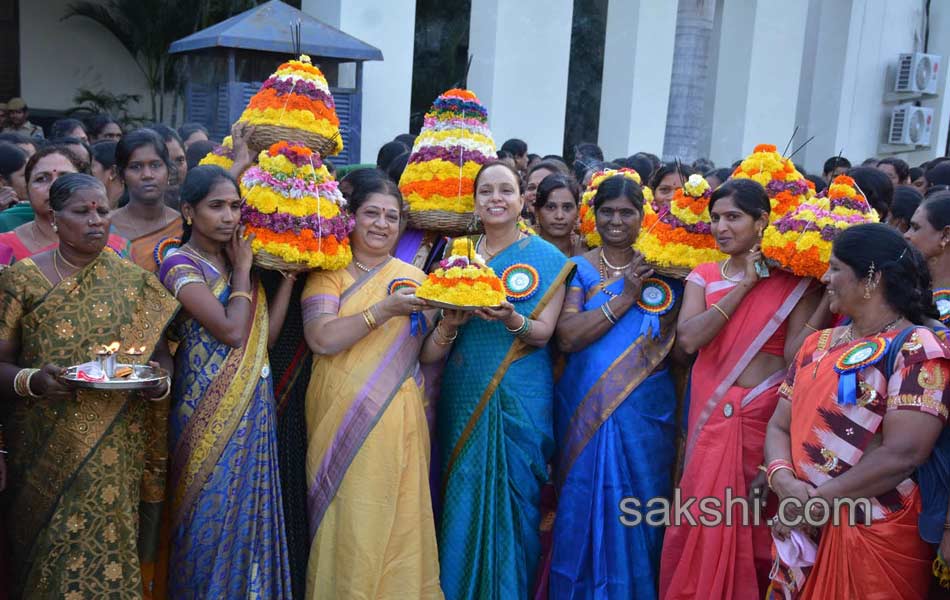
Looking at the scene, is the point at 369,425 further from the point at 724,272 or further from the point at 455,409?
the point at 724,272

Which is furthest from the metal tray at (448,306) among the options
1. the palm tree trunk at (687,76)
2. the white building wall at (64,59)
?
the white building wall at (64,59)

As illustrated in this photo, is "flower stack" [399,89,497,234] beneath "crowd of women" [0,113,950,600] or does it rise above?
above

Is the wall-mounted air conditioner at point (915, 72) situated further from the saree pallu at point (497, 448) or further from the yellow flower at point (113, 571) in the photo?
the yellow flower at point (113, 571)

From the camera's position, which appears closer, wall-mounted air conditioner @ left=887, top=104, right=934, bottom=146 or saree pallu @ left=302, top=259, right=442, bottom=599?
saree pallu @ left=302, top=259, right=442, bottom=599

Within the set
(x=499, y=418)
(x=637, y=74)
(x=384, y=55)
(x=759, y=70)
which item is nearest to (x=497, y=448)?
(x=499, y=418)

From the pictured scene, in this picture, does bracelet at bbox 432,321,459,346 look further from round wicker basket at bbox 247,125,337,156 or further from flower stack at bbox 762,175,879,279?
flower stack at bbox 762,175,879,279

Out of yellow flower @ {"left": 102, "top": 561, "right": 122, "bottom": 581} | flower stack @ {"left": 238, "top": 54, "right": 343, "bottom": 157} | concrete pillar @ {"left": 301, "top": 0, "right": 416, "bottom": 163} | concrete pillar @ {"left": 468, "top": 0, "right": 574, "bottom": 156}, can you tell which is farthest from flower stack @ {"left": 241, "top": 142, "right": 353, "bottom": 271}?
concrete pillar @ {"left": 468, "top": 0, "right": 574, "bottom": 156}

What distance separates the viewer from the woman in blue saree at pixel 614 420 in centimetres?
444

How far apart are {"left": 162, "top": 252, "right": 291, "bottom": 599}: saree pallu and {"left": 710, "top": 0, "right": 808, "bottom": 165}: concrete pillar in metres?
12.4

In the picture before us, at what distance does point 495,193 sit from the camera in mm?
4449

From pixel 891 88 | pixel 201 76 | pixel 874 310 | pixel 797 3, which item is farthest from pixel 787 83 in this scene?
pixel 874 310

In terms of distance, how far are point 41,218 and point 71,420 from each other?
110cm

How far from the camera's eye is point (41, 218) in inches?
168

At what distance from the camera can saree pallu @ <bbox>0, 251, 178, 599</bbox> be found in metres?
3.67
